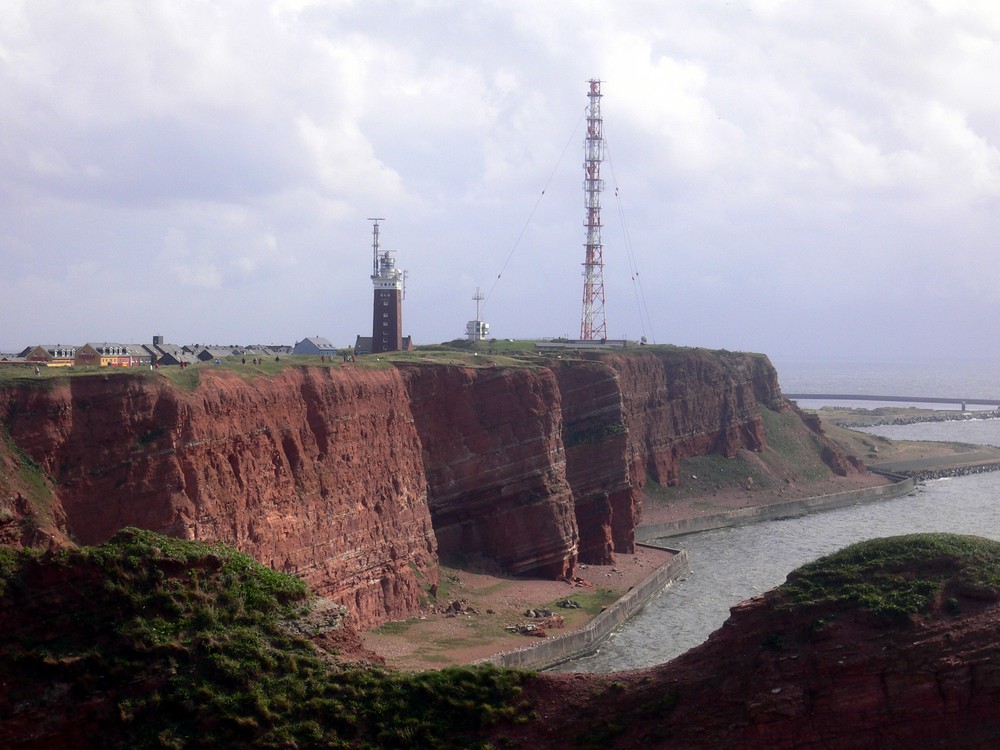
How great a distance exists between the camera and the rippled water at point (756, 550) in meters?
54.9

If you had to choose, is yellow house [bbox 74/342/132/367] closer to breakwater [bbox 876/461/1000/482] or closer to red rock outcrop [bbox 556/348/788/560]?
red rock outcrop [bbox 556/348/788/560]

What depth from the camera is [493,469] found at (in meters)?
64.7

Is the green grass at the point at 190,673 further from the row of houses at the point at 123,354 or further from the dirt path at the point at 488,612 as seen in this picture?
the row of houses at the point at 123,354

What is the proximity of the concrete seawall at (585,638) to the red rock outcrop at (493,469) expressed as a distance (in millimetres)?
4883

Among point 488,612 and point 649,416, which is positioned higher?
point 649,416

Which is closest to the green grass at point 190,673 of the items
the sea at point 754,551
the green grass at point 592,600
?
the sea at point 754,551

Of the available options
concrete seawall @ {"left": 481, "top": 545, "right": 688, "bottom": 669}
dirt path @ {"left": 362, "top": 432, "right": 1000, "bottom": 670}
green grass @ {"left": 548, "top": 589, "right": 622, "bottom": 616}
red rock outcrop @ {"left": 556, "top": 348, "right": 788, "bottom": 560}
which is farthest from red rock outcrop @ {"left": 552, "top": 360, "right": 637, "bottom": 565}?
green grass @ {"left": 548, "top": 589, "right": 622, "bottom": 616}

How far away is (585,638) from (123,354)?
39.3 m

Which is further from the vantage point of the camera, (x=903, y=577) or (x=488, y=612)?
(x=488, y=612)

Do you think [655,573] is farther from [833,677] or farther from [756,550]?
[833,677]

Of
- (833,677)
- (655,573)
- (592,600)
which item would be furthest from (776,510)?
(833,677)

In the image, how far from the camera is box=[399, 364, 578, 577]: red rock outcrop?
62.8 metres

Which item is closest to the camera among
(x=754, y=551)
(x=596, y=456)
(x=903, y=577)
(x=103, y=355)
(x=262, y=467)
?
(x=903, y=577)

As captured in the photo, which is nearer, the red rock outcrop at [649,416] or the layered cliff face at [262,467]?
the layered cliff face at [262,467]
